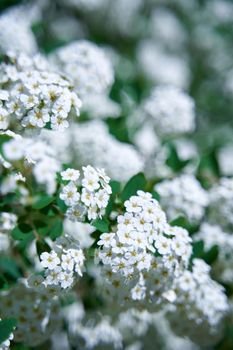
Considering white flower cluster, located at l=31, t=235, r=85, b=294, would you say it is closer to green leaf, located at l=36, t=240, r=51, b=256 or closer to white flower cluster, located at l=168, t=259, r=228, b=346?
green leaf, located at l=36, t=240, r=51, b=256

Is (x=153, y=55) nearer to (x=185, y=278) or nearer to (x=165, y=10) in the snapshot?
(x=165, y=10)

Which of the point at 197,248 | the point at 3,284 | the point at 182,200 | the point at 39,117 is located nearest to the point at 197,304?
the point at 197,248

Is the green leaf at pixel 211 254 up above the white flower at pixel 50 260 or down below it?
below

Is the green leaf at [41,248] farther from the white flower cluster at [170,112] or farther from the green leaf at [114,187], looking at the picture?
the white flower cluster at [170,112]

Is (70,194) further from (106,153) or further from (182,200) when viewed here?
(106,153)

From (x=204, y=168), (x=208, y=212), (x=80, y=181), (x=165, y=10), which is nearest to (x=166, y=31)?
(x=165, y=10)

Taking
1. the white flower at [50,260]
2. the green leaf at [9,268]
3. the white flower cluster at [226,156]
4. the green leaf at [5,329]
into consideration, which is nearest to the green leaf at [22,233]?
the green leaf at [9,268]
